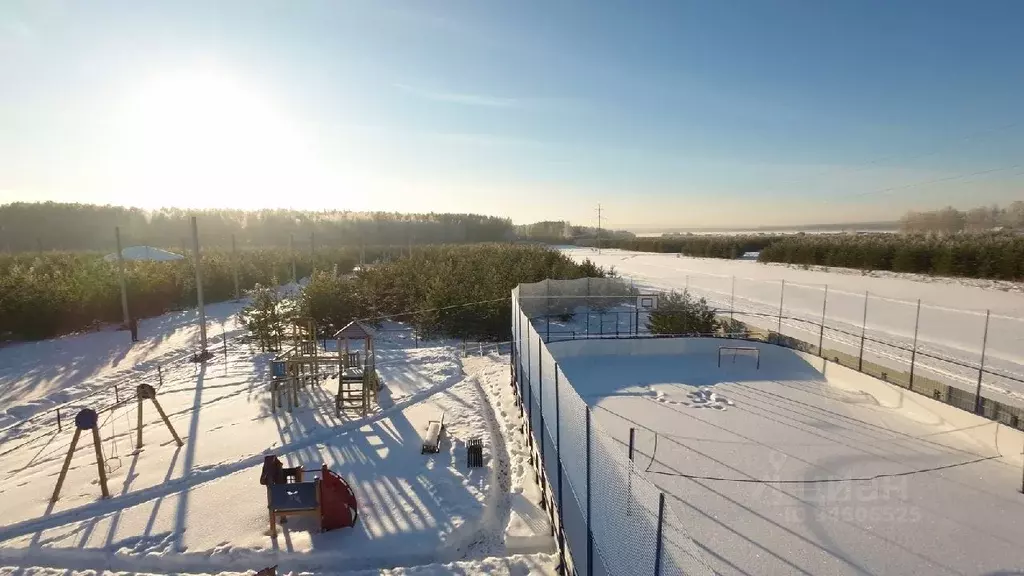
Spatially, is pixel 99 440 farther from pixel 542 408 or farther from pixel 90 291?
pixel 90 291

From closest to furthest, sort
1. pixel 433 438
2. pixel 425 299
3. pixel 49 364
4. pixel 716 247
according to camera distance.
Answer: pixel 433 438, pixel 49 364, pixel 425 299, pixel 716 247

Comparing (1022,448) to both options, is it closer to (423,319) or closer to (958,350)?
(958,350)

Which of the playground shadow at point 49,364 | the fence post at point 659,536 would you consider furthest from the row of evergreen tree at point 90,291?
the fence post at point 659,536

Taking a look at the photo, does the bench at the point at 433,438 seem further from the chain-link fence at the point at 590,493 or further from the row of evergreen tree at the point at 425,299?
the row of evergreen tree at the point at 425,299

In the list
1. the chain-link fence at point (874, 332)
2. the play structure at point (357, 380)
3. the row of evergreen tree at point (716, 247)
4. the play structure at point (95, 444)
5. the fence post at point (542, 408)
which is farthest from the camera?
the row of evergreen tree at point (716, 247)

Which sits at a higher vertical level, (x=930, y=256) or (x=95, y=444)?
(x=930, y=256)

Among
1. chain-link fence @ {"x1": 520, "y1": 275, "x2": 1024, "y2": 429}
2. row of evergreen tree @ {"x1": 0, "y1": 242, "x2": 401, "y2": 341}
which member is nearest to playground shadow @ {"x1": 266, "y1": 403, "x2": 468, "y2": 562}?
chain-link fence @ {"x1": 520, "y1": 275, "x2": 1024, "y2": 429}

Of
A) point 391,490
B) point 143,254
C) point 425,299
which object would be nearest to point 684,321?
point 425,299
